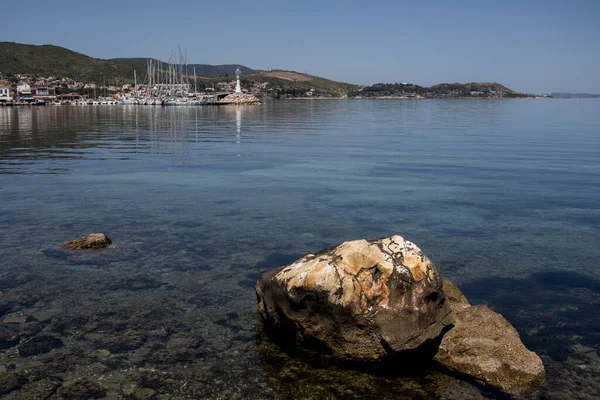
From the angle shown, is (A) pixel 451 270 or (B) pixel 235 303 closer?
(B) pixel 235 303

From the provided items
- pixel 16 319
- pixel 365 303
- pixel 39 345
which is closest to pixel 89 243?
pixel 16 319

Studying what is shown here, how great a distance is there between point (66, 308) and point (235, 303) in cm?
312

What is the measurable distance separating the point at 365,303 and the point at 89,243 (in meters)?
8.07

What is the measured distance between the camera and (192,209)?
18.0 metres

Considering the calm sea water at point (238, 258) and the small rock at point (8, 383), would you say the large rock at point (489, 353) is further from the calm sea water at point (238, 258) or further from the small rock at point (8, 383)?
the small rock at point (8, 383)

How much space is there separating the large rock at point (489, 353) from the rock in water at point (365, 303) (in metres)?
0.34

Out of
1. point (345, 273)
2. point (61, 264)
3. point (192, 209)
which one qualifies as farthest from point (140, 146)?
point (345, 273)

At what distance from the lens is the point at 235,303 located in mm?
10516

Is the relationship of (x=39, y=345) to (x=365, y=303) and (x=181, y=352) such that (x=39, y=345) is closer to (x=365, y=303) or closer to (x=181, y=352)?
(x=181, y=352)

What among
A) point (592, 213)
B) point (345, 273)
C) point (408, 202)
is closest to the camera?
point (345, 273)

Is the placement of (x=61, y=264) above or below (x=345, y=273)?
below

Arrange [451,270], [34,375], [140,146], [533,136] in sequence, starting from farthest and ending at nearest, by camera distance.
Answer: [533,136], [140,146], [451,270], [34,375]

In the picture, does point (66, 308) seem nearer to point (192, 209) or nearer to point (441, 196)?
point (192, 209)

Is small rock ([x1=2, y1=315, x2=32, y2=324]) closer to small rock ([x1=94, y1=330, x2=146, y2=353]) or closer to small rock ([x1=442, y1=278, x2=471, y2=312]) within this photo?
small rock ([x1=94, y1=330, x2=146, y2=353])
